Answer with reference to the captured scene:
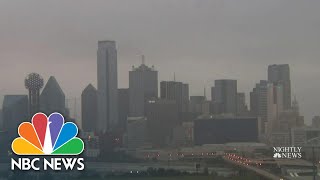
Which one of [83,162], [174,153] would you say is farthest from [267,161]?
[83,162]

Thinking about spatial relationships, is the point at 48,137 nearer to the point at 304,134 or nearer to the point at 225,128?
the point at 304,134

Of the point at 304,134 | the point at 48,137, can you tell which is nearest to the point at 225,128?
the point at 304,134

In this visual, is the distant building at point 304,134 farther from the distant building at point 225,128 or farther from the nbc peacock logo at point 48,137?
the nbc peacock logo at point 48,137

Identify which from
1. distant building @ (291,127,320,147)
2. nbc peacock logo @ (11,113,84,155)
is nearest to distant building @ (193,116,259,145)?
distant building @ (291,127,320,147)

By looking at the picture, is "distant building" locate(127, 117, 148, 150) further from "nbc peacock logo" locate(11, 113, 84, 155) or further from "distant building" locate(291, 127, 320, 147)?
"nbc peacock logo" locate(11, 113, 84, 155)

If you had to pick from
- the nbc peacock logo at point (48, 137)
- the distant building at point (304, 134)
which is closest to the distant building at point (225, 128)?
the distant building at point (304, 134)

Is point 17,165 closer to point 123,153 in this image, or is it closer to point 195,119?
point 123,153

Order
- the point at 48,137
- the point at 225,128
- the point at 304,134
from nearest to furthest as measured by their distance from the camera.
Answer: the point at 48,137 < the point at 304,134 < the point at 225,128
